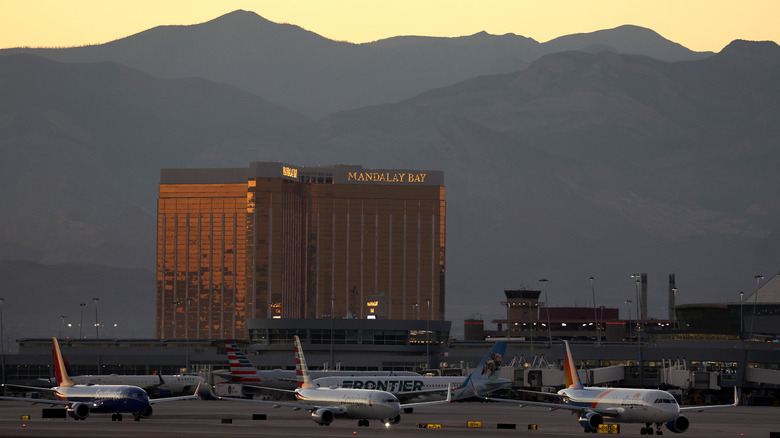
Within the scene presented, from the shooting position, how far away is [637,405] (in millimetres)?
104938

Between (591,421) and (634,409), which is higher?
(634,409)

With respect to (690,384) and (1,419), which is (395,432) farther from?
(690,384)

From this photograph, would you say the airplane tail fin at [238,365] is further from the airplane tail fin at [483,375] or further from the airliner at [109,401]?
the airliner at [109,401]

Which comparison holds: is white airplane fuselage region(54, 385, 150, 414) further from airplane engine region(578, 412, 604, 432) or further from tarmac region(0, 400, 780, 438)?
airplane engine region(578, 412, 604, 432)

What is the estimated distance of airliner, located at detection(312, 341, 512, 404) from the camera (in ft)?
485

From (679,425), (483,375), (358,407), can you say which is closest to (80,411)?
(358,407)

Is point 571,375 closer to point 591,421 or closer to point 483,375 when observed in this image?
point 591,421

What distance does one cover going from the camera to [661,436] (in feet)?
339

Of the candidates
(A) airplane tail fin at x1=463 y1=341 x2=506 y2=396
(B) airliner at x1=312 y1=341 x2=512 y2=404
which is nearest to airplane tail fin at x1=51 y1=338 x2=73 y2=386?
(B) airliner at x1=312 y1=341 x2=512 y2=404

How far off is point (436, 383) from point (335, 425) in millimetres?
38273

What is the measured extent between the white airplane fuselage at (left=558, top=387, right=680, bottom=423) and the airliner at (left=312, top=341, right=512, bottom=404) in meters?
37.7

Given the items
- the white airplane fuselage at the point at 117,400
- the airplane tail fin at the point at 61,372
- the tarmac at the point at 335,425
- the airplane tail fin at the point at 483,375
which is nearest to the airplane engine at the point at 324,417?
the tarmac at the point at 335,425

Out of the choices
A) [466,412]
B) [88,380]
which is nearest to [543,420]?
[466,412]

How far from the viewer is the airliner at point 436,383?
148 meters
